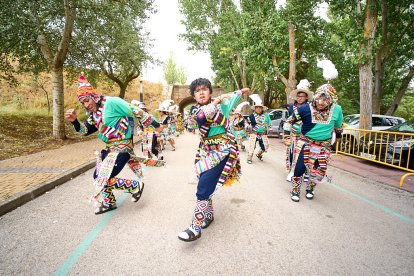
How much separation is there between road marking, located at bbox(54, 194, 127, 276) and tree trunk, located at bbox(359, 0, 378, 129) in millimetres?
9675

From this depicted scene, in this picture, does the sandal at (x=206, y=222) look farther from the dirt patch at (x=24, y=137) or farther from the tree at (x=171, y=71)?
the tree at (x=171, y=71)

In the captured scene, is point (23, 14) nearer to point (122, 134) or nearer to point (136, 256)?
point (122, 134)

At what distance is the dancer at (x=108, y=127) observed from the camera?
3.42 metres

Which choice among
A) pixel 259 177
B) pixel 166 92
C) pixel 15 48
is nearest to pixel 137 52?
pixel 15 48

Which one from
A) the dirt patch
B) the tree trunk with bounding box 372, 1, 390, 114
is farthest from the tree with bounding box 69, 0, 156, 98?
the tree trunk with bounding box 372, 1, 390, 114

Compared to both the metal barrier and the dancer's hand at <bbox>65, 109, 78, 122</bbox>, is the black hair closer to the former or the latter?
the dancer's hand at <bbox>65, 109, 78, 122</bbox>

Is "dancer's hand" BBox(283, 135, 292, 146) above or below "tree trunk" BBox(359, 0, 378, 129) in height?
below

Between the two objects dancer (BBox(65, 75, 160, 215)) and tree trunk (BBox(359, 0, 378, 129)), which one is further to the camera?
tree trunk (BBox(359, 0, 378, 129))

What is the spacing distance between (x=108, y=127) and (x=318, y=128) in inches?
133

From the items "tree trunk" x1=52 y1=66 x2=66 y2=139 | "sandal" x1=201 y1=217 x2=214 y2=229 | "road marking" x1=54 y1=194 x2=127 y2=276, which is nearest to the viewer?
"road marking" x1=54 y1=194 x2=127 y2=276

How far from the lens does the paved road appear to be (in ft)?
8.07

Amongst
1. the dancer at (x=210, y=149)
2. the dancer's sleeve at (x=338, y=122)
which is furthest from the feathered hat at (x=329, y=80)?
the dancer at (x=210, y=149)

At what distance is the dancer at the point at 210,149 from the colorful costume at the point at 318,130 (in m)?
1.71

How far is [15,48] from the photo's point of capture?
11.3 m
